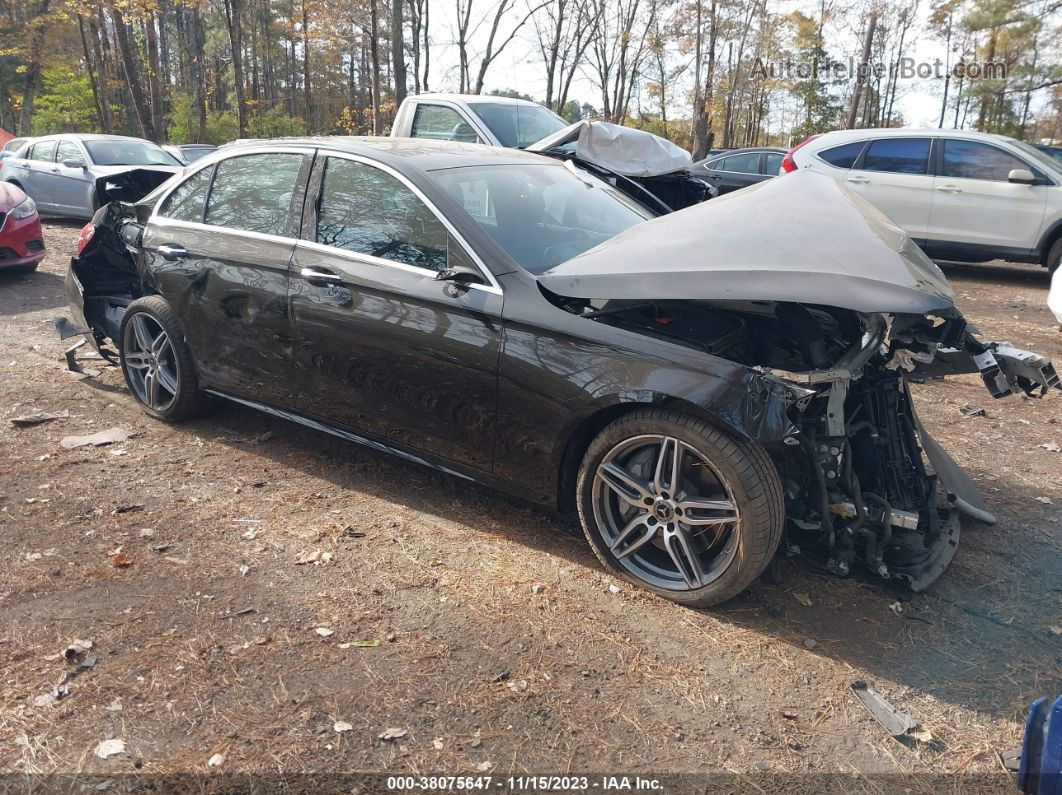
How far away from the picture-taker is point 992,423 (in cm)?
535

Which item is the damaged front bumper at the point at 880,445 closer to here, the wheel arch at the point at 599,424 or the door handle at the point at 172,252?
the wheel arch at the point at 599,424

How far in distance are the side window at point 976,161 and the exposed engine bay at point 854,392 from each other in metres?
8.30

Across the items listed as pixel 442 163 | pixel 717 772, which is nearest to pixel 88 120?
pixel 442 163

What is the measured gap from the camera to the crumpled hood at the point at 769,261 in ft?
9.29

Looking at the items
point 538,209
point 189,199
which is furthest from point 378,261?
point 189,199

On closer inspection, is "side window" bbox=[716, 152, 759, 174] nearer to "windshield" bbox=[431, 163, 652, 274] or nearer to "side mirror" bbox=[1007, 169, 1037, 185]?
"side mirror" bbox=[1007, 169, 1037, 185]

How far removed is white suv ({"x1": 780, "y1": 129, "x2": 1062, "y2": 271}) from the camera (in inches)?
393

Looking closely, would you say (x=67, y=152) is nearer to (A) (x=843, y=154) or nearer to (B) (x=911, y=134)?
(A) (x=843, y=154)

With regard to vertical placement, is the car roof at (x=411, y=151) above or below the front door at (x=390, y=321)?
above

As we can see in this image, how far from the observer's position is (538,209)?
13.2 feet

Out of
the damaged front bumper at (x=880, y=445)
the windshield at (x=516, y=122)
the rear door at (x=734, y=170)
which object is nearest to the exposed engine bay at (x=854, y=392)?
the damaged front bumper at (x=880, y=445)

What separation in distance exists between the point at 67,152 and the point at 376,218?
12.6 metres

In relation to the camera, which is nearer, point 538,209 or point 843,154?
point 538,209

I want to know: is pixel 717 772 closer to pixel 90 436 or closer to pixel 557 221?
pixel 557 221
